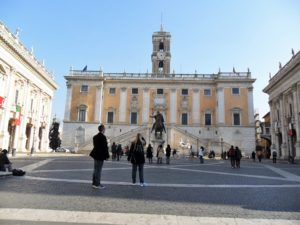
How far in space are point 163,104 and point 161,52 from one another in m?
14.8

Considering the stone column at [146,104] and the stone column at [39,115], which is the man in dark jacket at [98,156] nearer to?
the stone column at [39,115]

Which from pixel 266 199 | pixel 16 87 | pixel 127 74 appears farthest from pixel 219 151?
pixel 266 199

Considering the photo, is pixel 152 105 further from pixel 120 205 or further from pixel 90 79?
pixel 120 205

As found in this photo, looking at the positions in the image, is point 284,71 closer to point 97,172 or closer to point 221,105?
point 221,105

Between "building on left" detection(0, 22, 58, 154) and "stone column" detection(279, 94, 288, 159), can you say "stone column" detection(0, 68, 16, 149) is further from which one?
"stone column" detection(279, 94, 288, 159)

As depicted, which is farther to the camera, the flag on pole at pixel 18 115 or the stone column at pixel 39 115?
the stone column at pixel 39 115

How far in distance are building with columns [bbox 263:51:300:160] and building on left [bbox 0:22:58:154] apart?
31.6m

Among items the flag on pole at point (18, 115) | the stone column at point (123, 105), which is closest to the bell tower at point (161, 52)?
the stone column at point (123, 105)

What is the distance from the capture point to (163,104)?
162 ft

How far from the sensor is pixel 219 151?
42.7m

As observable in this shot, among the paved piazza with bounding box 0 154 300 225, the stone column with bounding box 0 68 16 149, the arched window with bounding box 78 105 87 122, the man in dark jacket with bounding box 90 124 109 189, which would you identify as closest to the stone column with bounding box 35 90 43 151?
the arched window with bounding box 78 105 87 122

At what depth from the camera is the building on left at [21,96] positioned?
92.1 ft

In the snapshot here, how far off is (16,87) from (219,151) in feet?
106

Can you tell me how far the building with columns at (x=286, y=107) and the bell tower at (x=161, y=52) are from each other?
73.3 ft
